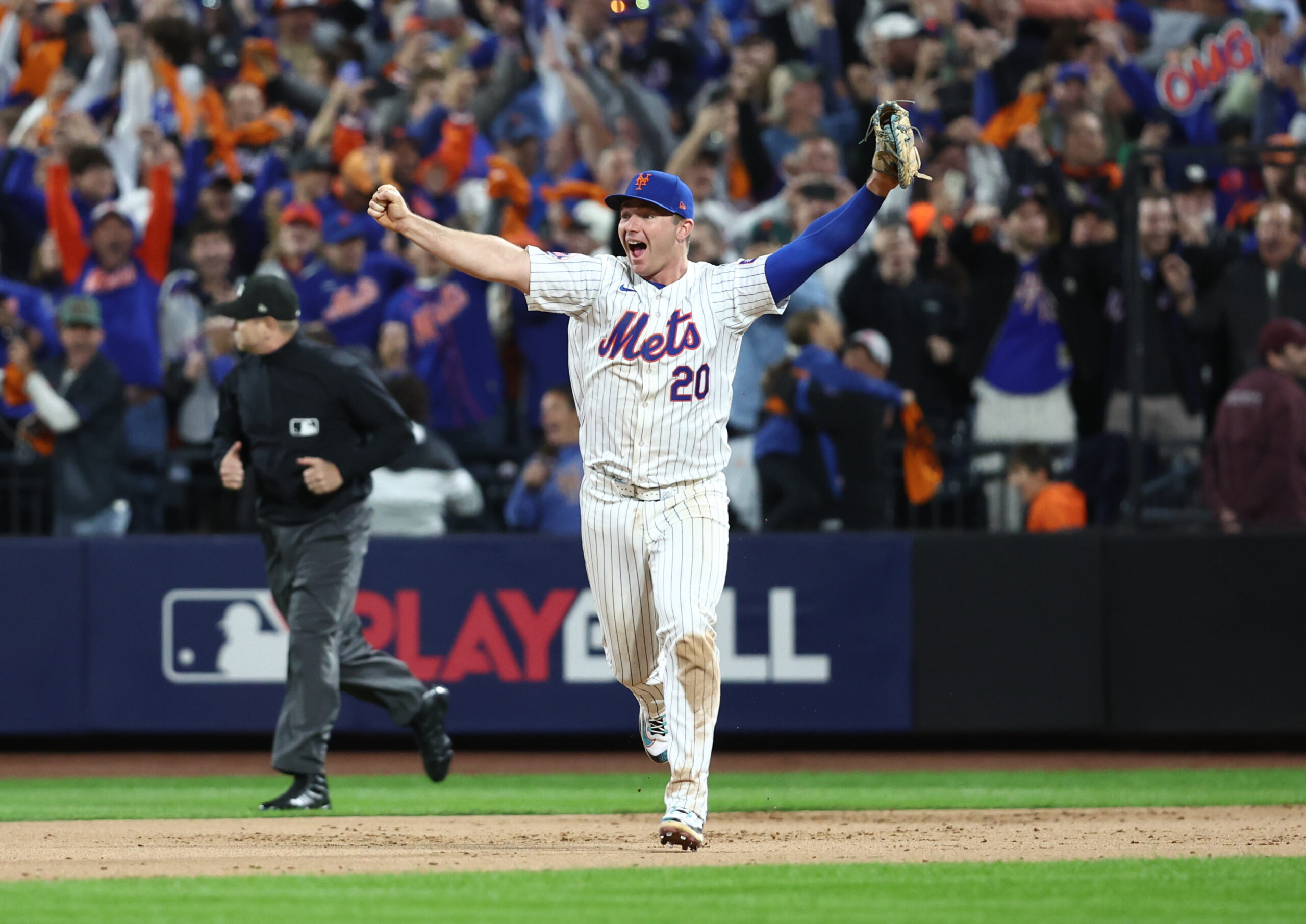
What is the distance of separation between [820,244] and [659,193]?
24.9 inches

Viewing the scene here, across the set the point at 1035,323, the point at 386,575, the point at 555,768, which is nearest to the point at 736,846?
the point at 555,768

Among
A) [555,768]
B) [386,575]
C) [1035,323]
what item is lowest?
[555,768]

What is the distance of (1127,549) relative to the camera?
11633 millimetres

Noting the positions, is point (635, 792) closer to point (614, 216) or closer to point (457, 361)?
point (457, 361)

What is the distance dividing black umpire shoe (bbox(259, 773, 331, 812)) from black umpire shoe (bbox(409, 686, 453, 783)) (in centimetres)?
76

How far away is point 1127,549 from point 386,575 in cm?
455

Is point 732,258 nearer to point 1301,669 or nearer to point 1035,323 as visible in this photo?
point 1035,323

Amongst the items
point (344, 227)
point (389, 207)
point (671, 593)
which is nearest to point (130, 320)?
point (344, 227)

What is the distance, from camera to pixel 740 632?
1170 cm

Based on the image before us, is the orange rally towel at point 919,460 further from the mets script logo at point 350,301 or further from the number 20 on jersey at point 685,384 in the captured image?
the number 20 on jersey at point 685,384

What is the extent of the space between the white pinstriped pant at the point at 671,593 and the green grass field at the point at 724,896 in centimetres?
53

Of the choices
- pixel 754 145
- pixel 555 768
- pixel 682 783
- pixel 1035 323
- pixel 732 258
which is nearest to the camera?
pixel 682 783

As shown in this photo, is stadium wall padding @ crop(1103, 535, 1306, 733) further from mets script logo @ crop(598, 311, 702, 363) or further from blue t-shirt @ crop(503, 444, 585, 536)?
mets script logo @ crop(598, 311, 702, 363)

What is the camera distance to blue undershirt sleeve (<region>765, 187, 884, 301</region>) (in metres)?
6.78
